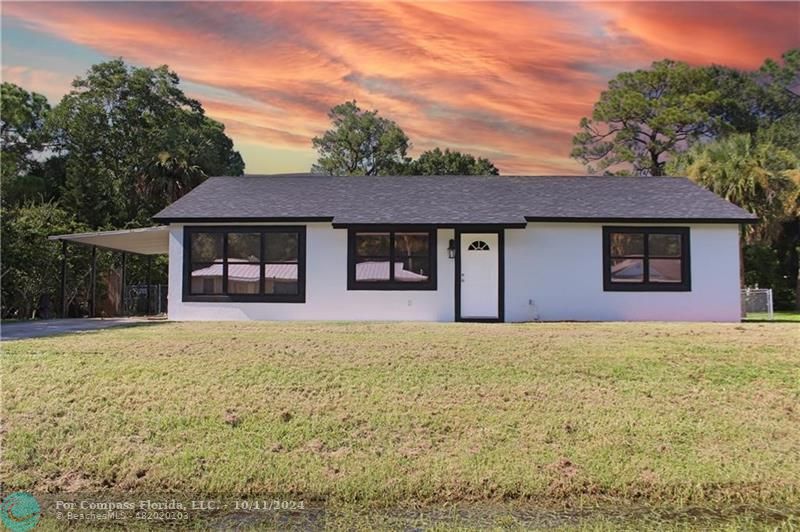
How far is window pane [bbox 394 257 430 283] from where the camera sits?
51.9ft

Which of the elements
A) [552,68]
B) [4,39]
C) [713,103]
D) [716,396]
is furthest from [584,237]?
[713,103]

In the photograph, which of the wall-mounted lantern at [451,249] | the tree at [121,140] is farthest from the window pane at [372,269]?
the tree at [121,140]

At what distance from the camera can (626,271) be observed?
16031 mm

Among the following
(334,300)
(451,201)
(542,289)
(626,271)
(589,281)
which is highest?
(451,201)

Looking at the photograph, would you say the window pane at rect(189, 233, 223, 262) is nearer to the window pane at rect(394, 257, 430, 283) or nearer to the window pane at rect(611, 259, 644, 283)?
the window pane at rect(394, 257, 430, 283)

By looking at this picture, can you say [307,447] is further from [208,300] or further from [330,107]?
[330,107]

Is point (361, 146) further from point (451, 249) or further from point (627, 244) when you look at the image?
point (627, 244)

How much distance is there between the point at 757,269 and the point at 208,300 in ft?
75.6

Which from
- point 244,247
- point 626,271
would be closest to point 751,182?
point 626,271

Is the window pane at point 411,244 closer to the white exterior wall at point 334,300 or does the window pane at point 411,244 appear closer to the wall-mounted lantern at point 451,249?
the white exterior wall at point 334,300

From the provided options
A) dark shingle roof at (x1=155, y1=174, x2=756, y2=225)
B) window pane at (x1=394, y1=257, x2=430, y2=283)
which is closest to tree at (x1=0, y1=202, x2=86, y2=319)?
dark shingle roof at (x1=155, y1=174, x2=756, y2=225)

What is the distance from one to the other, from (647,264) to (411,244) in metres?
5.88

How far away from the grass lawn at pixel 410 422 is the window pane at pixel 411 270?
5267 mm

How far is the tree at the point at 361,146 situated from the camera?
4391 cm
